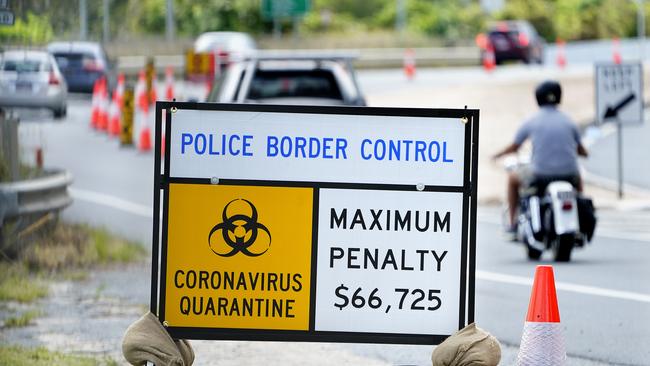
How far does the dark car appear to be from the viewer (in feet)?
193

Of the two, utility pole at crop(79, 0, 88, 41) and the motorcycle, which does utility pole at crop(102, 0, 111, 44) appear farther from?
the motorcycle

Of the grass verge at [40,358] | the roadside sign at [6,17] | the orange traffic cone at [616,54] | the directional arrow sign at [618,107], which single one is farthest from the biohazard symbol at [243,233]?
the orange traffic cone at [616,54]

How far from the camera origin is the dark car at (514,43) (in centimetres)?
5884

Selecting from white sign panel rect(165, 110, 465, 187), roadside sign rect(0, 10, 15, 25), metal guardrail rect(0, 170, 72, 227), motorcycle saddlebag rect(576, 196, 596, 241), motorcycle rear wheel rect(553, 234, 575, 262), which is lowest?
motorcycle rear wheel rect(553, 234, 575, 262)

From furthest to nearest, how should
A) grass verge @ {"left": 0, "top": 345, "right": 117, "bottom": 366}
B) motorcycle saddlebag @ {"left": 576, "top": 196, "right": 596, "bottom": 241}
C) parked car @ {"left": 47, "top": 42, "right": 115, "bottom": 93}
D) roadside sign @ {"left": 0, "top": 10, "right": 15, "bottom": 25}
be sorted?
parked car @ {"left": 47, "top": 42, "right": 115, "bottom": 93} → motorcycle saddlebag @ {"left": 576, "top": 196, "right": 596, "bottom": 241} → roadside sign @ {"left": 0, "top": 10, "right": 15, "bottom": 25} → grass verge @ {"left": 0, "top": 345, "right": 117, "bottom": 366}

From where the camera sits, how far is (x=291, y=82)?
719 inches

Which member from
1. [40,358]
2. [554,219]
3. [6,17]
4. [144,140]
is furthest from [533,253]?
[144,140]

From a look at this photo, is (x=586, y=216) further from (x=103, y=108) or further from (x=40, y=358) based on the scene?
(x=103, y=108)

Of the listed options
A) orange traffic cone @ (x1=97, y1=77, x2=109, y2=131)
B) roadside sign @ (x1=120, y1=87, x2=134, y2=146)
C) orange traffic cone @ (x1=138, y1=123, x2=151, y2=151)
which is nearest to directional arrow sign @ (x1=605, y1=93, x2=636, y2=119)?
orange traffic cone @ (x1=138, y1=123, x2=151, y2=151)

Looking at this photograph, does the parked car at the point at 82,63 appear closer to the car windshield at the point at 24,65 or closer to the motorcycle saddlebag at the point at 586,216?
the car windshield at the point at 24,65

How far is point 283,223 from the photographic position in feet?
23.5

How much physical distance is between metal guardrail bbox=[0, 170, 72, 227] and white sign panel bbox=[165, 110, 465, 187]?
14.8 feet

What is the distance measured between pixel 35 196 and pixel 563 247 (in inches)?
176

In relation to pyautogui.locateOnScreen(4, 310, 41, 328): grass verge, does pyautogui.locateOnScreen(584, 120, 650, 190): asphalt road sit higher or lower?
lower
